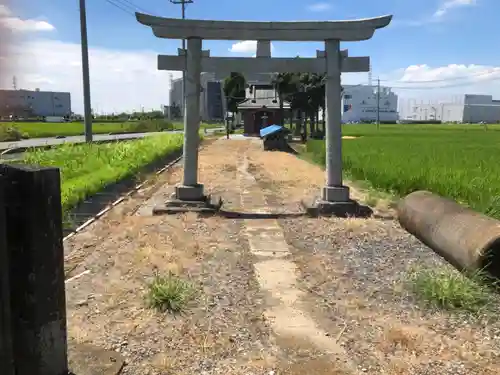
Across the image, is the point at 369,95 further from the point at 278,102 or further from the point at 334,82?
the point at 334,82

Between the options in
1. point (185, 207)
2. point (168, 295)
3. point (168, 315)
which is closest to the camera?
point (168, 315)

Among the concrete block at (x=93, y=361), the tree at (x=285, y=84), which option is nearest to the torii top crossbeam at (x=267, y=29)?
the concrete block at (x=93, y=361)

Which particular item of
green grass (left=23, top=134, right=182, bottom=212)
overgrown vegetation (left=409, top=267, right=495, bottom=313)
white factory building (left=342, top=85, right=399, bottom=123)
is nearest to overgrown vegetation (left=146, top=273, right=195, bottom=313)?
overgrown vegetation (left=409, top=267, right=495, bottom=313)

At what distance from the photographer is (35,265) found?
116 inches

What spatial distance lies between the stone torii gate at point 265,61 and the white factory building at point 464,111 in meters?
135

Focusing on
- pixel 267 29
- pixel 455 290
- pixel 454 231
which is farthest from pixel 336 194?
pixel 455 290

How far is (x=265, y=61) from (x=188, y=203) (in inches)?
125

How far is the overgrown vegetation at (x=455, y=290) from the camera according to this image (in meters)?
4.81

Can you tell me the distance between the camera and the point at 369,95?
14650cm

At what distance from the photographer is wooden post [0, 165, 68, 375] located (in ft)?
9.42

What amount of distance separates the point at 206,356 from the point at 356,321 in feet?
4.93

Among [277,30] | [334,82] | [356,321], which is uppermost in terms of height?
[277,30]

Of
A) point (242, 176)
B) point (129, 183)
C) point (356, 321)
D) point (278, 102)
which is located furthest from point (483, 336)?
point (278, 102)

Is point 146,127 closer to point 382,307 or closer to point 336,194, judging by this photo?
point 336,194
